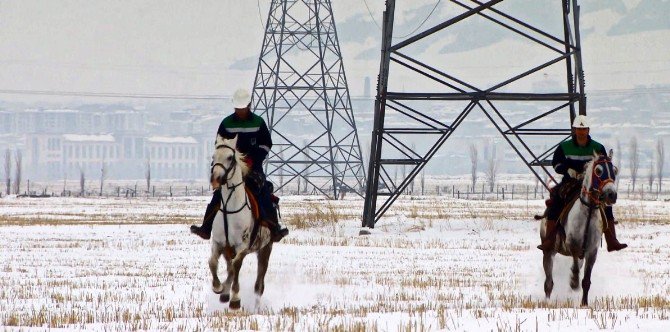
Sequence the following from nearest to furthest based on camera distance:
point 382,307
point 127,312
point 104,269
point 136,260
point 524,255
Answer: point 127,312
point 382,307
point 104,269
point 136,260
point 524,255

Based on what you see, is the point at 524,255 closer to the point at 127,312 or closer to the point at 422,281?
the point at 422,281

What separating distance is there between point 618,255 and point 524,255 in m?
2.07

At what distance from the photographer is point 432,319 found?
11.5 metres

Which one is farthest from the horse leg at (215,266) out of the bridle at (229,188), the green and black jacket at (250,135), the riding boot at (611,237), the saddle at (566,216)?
the riding boot at (611,237)

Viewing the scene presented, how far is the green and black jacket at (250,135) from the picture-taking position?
14.5 m

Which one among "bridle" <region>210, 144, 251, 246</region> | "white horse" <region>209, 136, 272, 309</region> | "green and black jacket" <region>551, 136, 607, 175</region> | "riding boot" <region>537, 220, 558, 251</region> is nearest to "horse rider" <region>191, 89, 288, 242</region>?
"white horse" <region>209, 136, 272, 309</region>

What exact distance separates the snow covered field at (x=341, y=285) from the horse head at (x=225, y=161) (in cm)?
154

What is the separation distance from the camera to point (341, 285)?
17172 millimetres

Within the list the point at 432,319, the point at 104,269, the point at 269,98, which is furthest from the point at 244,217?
the point at 269,98

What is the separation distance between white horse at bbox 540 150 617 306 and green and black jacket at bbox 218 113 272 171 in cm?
401

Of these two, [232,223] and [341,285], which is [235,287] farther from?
[341,285]

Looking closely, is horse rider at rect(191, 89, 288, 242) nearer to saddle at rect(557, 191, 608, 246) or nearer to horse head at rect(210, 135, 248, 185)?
horse head at rect(210, 135, 248, 185)

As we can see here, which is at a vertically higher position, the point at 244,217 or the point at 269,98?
the point at 269,98

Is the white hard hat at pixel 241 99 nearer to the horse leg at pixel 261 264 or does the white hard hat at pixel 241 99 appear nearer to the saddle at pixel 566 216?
the horse leg at pixel 261 264
